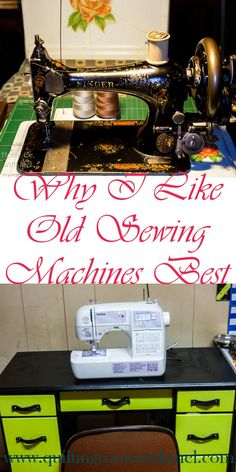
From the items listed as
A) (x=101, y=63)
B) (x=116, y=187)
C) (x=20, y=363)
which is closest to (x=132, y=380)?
(x=20, y=363)

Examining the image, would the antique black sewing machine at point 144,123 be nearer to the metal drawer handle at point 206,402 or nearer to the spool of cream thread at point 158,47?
the spool of cream thread at point 158,47

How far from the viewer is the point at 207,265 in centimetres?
137

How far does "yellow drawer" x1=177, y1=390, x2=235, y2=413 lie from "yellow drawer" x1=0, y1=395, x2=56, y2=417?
0.47m

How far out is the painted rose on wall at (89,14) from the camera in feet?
6.56

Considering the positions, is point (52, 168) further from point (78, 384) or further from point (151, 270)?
point (78, 384)

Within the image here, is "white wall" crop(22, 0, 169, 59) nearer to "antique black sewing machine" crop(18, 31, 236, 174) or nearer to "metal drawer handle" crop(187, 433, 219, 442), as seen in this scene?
"antique black sewing machine" crop(18, 31, 236, 174)

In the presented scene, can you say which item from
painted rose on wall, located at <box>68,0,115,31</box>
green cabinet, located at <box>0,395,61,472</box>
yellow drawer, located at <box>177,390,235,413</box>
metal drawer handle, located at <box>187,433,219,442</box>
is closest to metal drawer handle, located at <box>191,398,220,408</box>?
yellow drawer, located at <box>177,390,235,413</box>

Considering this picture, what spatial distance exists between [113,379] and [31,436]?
0.40 m

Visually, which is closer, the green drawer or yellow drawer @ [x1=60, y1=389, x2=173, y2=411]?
yellow drawer @ [x1=60, y1=389, x2=173, y2=411]

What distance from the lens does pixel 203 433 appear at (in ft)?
6.78

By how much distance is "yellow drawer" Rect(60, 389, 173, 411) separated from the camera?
6.54ft

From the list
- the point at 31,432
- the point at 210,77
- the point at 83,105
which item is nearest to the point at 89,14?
the point at 83,105

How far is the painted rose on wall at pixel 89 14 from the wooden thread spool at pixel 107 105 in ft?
1.45

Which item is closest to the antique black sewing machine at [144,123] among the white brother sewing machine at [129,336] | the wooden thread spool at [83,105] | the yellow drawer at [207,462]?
the wooden thread spool at [83,105]
